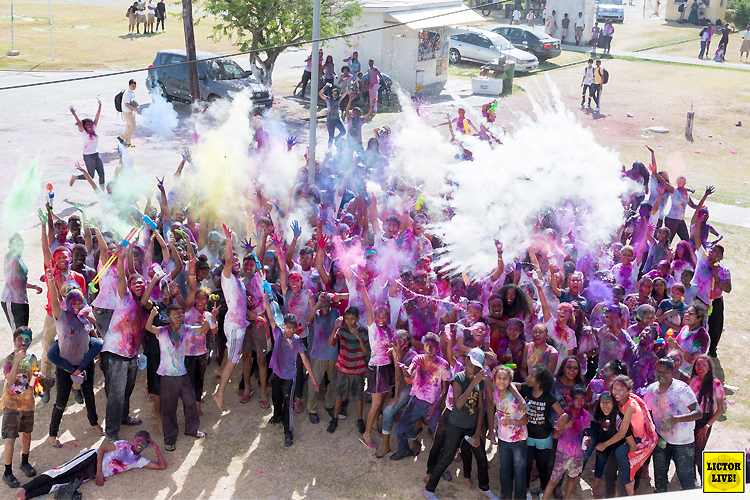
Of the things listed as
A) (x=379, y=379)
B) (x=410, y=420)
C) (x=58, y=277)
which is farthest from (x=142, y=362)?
(x=410, y=420)

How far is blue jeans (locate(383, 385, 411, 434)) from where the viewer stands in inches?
242

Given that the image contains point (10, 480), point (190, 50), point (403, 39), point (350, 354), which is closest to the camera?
point (10, 480)

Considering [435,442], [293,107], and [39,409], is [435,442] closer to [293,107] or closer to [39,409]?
[39,409]

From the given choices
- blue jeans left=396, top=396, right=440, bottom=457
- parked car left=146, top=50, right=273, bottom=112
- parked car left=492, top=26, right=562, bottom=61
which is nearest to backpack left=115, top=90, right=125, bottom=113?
parked car left=146, top=50, right=273, bottom=112

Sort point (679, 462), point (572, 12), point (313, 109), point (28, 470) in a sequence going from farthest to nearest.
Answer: point (572, 12) → point (313, 109) → point (28, 470) → point (679, 462)

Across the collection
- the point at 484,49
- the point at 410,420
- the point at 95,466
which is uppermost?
the point at 484,49

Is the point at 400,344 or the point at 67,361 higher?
the point at 400,344

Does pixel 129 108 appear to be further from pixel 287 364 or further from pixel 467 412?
pixel 467 412

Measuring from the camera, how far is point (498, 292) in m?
6.73

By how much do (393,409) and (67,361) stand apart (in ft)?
9.60

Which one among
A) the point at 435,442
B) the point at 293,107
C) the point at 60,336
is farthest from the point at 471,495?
the point at 293,107

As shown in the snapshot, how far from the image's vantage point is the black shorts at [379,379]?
20.6 feet

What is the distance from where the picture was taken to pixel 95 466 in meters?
5.80

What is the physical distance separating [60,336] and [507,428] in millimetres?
→ 3935
